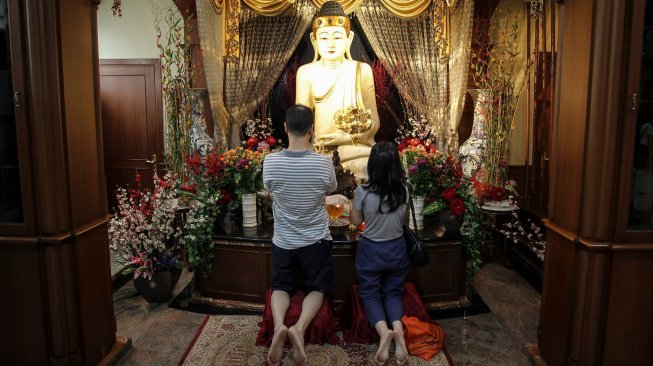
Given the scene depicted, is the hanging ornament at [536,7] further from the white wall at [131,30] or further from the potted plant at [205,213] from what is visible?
the white wall at [131,30]

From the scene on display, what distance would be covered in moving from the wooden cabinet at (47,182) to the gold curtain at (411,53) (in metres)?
3.17

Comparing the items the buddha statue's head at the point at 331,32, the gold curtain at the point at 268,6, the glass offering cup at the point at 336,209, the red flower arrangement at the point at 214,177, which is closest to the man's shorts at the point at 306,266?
the glass offering cup at the point at 336,209

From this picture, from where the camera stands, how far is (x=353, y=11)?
16.3ft

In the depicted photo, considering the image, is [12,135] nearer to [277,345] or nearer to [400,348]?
[277,345]

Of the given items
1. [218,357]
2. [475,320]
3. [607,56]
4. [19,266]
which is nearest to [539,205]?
[475,320]

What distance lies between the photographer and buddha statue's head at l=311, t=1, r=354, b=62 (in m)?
4.70

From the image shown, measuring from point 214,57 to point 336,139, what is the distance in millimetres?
1462

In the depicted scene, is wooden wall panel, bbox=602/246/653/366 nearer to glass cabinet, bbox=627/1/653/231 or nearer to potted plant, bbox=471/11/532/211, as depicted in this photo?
glass cabinet, bbox=627/1/653/231

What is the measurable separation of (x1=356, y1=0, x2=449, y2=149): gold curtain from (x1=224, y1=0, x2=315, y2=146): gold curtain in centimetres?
68

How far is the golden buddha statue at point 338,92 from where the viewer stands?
4.70 meters

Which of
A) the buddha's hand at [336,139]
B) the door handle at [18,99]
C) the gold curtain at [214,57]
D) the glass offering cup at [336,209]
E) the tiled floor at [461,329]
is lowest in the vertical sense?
the tiled floor at [461,329]

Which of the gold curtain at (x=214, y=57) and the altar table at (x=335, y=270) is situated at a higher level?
the gold curtain at (x=214, y=57)

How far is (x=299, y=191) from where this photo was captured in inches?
93.7

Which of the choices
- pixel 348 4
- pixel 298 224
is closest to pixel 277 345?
pixel 298 224
